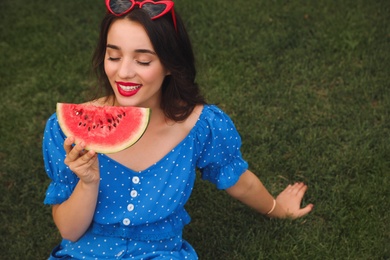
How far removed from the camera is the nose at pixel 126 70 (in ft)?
8.51

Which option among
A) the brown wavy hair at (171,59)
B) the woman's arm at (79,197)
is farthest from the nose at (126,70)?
the woman's arm at (79,197)

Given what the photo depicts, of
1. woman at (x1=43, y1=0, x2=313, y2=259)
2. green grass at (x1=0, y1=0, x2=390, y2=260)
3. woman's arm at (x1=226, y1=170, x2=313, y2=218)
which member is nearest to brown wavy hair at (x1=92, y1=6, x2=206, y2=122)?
woman at (x1=43, y1=0, x2=313, y2=259)

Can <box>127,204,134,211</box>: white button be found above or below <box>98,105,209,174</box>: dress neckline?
below

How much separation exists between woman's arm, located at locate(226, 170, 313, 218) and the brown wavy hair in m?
0.58

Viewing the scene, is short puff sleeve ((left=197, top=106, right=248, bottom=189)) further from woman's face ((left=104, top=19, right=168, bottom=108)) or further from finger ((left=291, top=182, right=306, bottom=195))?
finger ((left=291, top=182, right=306, bottom=195))

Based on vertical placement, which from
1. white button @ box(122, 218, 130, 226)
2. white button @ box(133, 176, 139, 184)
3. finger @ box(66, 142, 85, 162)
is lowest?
white button @ box(122, 218, 130, 226)

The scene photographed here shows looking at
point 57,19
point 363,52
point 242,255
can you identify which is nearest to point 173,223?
point 242,255

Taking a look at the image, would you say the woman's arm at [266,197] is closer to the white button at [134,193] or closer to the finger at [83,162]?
the white button at [134,193]

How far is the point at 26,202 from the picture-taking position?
13.2 feet

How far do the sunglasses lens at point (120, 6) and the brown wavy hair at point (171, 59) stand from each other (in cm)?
3

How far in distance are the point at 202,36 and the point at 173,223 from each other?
2.74m

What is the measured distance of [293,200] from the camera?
12.6 feet

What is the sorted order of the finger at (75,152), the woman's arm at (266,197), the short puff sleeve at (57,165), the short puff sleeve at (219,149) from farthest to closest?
the woman's arm at (266,197)
the short puff sleeve at (219,149)
the short puff sleeve at (57,165)
the finger at (75,152)

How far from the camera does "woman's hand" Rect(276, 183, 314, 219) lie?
3.77 metres
